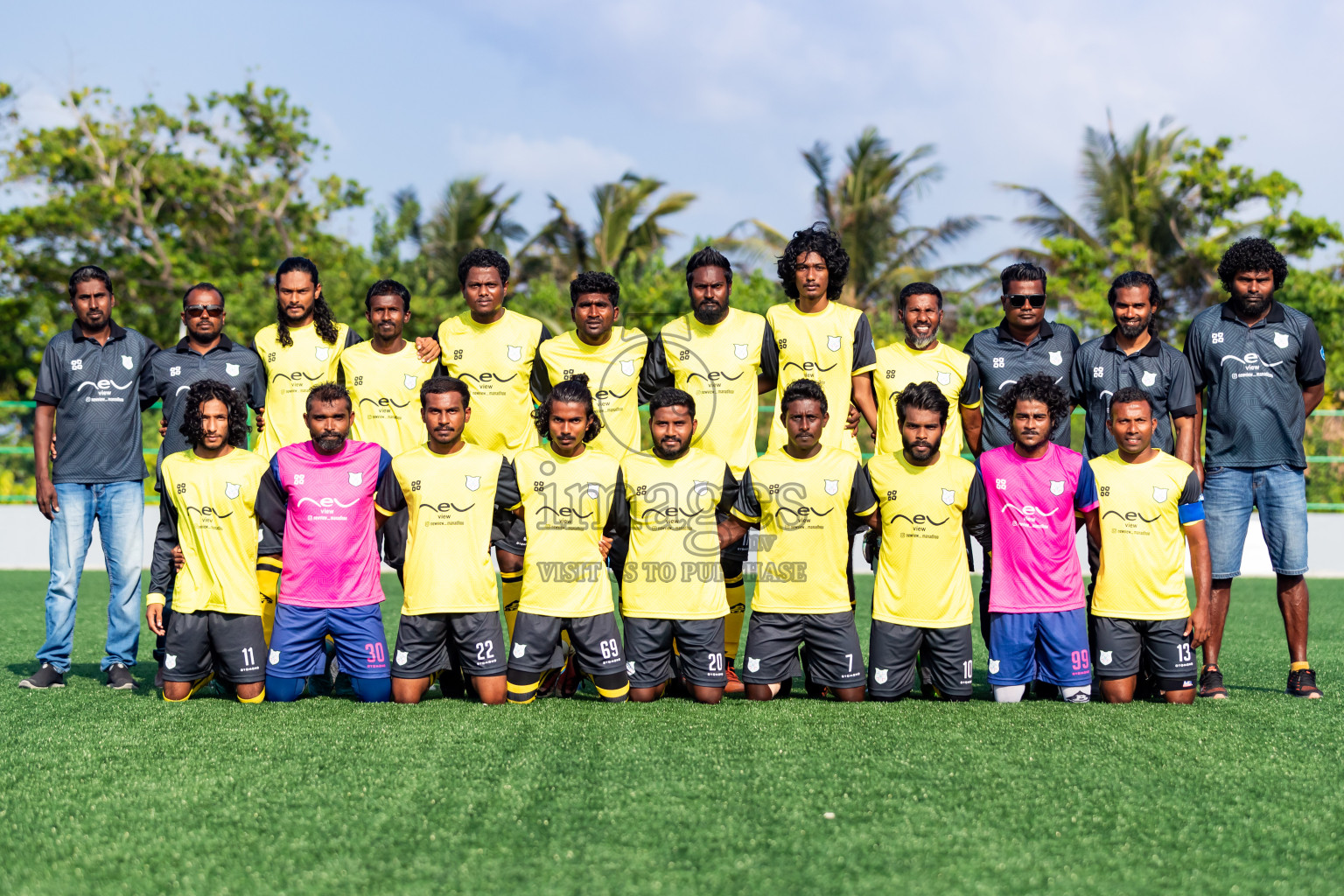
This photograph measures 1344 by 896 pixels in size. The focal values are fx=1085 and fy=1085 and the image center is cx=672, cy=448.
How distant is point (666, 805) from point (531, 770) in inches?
25.6

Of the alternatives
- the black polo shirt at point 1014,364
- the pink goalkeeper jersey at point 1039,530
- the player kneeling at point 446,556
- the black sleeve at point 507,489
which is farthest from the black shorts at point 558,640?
the black polo shirt at point 1014,364

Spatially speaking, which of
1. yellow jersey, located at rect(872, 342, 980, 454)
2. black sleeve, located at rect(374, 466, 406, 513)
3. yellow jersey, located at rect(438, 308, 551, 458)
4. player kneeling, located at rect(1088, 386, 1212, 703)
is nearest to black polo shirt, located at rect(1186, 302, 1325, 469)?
player kneeling, located at rect(1088, 386, 1212, 703)

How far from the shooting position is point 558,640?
5.25m

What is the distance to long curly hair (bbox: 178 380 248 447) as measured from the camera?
535 cm

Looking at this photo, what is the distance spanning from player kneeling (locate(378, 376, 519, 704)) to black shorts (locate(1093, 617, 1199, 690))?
291cm

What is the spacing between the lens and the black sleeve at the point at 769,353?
5781 mm

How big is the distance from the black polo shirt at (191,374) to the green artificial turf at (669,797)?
1.47m

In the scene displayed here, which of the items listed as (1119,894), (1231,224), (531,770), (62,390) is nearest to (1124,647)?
(1119,894)

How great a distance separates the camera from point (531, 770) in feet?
12.8

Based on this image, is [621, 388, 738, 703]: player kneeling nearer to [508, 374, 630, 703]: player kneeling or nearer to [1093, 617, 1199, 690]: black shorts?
[508, 374, 630, 703]: player kneeling

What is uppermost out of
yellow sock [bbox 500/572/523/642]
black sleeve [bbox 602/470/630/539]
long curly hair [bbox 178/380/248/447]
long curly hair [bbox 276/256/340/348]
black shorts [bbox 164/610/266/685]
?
long curly hair [bbox 276/256/340/348]

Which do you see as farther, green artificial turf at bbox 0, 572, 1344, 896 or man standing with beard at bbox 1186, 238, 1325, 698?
man standing with beard at bbox 1186, 238, 1325, 698

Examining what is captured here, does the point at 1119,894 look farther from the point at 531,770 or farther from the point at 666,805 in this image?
the point at 531,770

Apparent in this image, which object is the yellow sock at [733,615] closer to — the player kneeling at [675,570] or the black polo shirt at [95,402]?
the player kneeling at [675,570]
